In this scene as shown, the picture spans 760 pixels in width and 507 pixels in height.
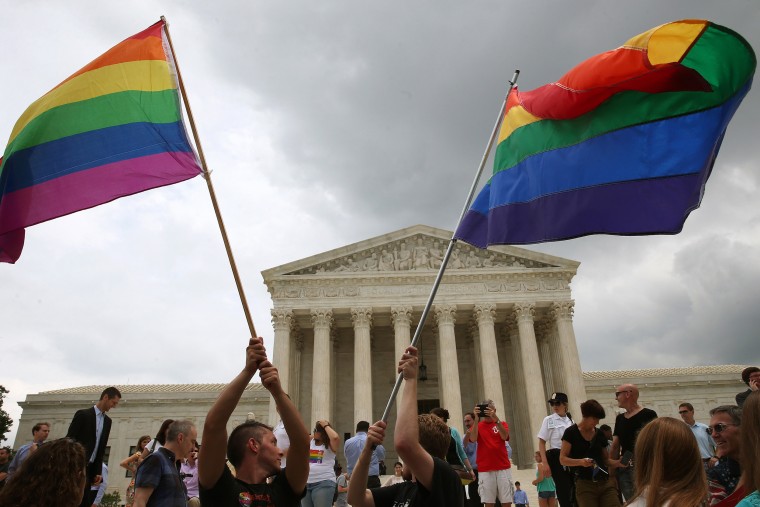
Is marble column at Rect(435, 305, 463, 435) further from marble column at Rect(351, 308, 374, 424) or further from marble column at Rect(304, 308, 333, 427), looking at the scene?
marble column at Rect(304, 308, 333, 427)

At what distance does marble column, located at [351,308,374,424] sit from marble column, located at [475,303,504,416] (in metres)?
6.55

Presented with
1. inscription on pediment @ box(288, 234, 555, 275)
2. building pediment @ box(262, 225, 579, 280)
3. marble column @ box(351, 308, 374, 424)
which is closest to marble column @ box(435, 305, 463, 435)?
building pediment @ box(262, 225, 579, 280)

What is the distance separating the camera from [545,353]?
3756 cm

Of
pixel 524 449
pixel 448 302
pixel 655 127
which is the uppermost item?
pixel 448 302

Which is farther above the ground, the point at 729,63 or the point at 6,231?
the point at 729,63

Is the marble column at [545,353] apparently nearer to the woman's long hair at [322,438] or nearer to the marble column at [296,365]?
the marble column at [296,365]

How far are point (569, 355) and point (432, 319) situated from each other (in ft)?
27.2

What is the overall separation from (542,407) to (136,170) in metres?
29.5

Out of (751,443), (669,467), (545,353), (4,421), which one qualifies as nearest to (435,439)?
(669,467)

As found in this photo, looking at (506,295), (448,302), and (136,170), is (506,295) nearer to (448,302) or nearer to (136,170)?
(448,302)

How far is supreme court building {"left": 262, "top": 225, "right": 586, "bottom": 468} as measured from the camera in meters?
32.6

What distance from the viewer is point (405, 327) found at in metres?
33.9

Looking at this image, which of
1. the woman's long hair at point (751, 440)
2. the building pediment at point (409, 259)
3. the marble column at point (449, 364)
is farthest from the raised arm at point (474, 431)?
the building pediment at point (409, 259)

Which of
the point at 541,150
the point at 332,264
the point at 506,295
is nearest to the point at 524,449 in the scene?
the point at 506,295
